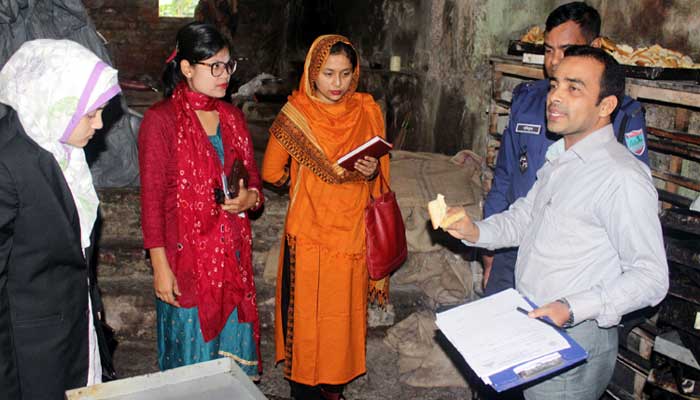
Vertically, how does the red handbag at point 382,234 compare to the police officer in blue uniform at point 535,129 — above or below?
below

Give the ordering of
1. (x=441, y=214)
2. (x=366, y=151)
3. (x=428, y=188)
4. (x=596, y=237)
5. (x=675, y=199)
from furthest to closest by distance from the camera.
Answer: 1. (x=428, y=188)
2. (x=366, y=151)
3. (x=675, y=199)
4. (x=441, y=214)
5. (x=596, y=237)

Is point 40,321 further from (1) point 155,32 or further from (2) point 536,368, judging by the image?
(1) point 155,32

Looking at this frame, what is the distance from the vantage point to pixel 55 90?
209cm

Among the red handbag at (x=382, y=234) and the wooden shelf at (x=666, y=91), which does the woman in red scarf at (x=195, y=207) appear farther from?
the wooden shelf at (x=666, y=91)

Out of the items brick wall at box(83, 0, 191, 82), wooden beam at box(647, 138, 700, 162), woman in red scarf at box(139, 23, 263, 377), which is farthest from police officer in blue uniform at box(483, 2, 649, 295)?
brick wall at box(83, 0, 191, 82)

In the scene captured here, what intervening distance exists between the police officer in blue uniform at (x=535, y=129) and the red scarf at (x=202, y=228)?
4.23ft

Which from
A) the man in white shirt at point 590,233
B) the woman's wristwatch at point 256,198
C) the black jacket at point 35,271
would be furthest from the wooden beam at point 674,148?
the black jacket at point 35,271

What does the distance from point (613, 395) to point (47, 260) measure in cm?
249

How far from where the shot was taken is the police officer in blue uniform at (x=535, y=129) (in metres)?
2.68

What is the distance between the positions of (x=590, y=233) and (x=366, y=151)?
1.28 metres

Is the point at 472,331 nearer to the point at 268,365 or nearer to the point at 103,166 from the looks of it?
the point at 268,365

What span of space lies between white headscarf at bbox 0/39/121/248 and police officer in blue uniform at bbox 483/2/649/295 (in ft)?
5.96

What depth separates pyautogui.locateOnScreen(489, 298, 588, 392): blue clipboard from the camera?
188 centimetres

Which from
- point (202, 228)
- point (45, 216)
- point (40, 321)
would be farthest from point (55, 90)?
point (202, 228)
